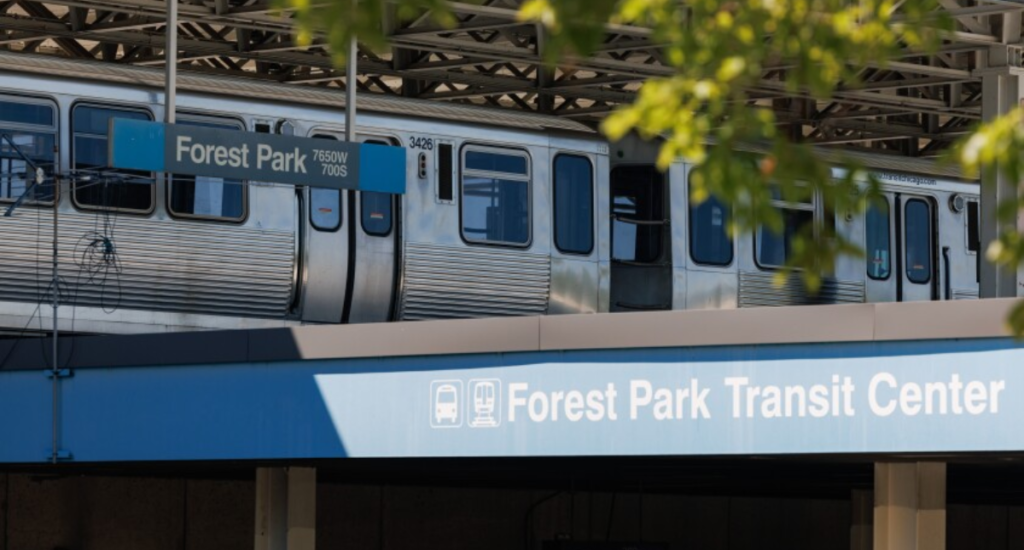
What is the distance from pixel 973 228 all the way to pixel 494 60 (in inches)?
278

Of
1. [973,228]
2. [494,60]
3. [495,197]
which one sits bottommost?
[495,197]

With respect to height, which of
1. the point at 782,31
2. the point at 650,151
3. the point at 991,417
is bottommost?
the point at 991,417

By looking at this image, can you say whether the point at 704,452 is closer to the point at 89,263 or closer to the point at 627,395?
the point at 627,395

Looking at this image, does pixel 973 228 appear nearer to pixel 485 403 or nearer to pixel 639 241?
pixel 639 241

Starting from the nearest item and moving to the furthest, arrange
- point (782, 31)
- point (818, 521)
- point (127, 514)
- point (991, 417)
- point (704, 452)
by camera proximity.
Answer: point (782, 31)
point (991, 417)
point (704, 452)
point (127, 514)
point (818, 521)

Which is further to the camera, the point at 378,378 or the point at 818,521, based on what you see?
the point at 818,521

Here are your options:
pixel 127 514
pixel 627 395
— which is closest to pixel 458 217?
pixel 127 514

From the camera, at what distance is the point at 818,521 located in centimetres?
2825

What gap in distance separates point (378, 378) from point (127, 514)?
10.2 meters

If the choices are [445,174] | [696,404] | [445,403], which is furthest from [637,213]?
[696,404]

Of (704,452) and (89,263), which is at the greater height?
(89,263)

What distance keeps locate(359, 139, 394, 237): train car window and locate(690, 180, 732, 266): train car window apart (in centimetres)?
431

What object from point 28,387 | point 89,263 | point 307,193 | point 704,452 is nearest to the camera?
point 704,452

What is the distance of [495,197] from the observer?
850 inches
